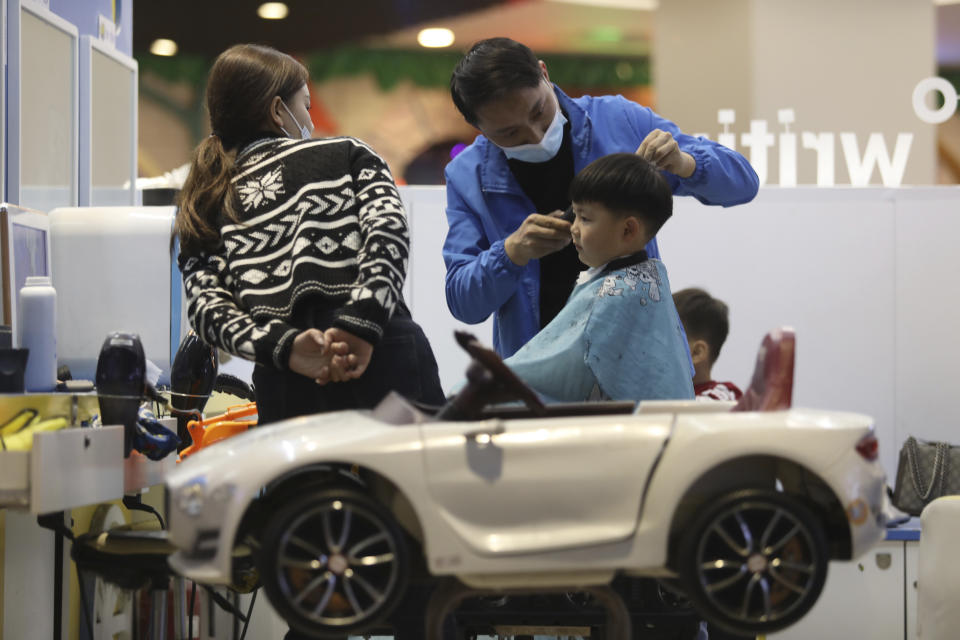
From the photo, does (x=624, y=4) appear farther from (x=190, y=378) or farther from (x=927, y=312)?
(x=190, y=378)

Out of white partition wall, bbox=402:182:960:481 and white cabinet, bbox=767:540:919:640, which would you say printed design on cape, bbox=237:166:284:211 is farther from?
white cabinet, bbox=767:540:919:640

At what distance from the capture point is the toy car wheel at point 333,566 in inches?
38.9

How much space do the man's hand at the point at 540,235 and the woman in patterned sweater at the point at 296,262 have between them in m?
0.17

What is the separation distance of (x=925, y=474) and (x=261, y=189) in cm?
263

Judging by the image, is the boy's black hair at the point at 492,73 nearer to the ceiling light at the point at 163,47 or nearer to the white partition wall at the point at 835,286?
the white partition wall at the point at 835,286

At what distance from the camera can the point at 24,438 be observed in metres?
1.36

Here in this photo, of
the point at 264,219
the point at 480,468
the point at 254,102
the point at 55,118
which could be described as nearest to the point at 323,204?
the point at 264,219

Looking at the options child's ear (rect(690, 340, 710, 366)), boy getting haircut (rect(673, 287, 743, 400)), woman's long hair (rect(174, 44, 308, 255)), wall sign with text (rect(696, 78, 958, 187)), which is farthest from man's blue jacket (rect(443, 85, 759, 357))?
wall sign with text (rect(696, 78, 958, 187))

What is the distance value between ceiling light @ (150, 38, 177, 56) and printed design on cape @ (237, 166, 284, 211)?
447 centimetres

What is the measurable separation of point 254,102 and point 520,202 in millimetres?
505

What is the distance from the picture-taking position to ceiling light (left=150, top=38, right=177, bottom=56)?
5.45 meters

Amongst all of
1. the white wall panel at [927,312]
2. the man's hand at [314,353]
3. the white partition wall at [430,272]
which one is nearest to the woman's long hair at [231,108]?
the man's hand at [314,353]

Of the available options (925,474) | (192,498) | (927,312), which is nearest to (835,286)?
(927,312)

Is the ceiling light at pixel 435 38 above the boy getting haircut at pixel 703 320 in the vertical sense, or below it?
above
